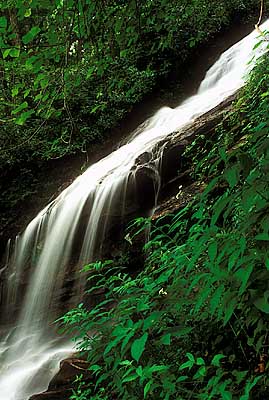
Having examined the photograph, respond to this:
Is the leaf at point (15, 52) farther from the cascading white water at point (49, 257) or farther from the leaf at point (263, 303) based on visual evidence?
the cascading white water at point (49, 257)

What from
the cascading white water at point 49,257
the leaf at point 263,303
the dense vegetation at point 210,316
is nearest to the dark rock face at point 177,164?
the cascading white water at point 49,257

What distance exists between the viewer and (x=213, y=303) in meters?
1.69

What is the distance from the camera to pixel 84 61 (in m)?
4.69

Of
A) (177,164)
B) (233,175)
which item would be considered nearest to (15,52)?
(233,175)

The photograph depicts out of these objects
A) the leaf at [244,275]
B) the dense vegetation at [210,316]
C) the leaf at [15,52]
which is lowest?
the dense vegetation at [210,316]

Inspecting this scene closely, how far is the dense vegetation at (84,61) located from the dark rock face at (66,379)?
84.8 inches

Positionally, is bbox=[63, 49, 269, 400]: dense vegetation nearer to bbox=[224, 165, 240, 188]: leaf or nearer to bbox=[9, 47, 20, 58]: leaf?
bbox=[224, 165, 240, 188]: leaf

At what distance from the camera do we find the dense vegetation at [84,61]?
2.94 m

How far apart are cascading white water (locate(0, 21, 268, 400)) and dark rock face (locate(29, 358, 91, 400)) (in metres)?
0.92

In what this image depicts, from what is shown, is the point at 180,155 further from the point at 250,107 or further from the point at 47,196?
the point at 47,196

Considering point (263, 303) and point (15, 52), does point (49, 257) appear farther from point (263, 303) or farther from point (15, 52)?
point (263, 303)

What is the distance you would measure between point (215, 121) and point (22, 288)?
4224 mm

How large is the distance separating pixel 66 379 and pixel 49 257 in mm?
3177

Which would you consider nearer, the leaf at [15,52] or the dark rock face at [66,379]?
the leaf at [15,52]
